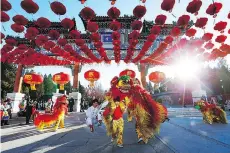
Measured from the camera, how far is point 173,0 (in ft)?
20.0

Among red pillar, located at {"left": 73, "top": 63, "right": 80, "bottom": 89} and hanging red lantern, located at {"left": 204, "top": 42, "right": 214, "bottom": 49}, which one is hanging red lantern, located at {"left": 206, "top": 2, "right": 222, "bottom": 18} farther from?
red pillar, located at {"left": 73, "top": 63, "right": 80, "bottom": 89}

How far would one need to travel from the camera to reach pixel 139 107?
17.9 feet

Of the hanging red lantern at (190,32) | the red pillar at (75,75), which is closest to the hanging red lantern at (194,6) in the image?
the hanging red lantern at (190,32)

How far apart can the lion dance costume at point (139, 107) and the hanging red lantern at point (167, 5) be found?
237 cm

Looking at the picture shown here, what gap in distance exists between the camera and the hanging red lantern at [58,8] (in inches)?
240

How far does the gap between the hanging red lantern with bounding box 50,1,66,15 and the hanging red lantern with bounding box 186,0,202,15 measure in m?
3.61

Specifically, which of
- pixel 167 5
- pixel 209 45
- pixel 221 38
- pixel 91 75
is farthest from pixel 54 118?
pixel 209 45

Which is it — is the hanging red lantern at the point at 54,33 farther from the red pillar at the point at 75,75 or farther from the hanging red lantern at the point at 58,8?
the red pillar at the point at 75,75

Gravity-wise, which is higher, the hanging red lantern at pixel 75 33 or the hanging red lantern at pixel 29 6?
the hanging red lantern at pixel 75 33

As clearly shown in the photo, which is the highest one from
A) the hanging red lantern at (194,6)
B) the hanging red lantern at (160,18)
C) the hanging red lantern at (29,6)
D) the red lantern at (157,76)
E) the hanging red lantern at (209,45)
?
the hanging red lantern at (160,18)

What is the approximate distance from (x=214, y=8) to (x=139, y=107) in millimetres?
3838

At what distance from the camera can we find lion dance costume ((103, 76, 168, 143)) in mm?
5391

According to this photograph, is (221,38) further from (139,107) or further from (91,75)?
(91,75)

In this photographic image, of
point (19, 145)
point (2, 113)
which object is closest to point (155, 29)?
point (19, 145)
